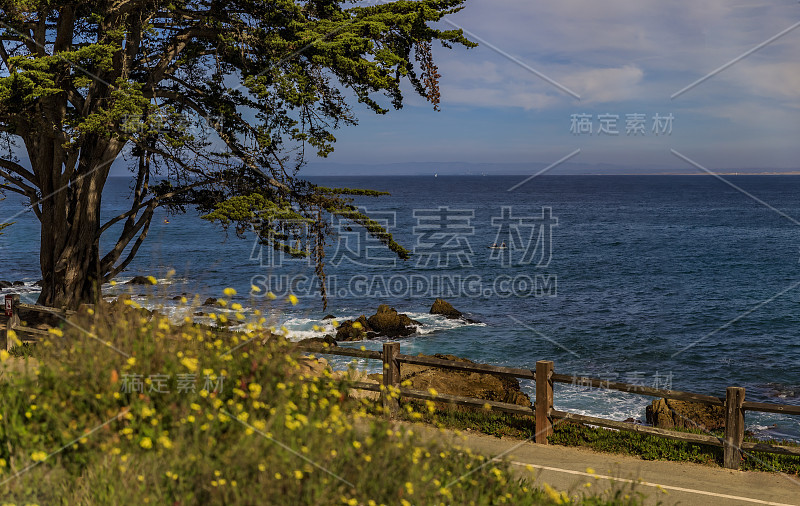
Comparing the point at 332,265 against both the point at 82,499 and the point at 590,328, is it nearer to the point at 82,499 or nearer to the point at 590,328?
the point at 590,328

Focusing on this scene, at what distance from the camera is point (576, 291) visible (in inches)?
1789

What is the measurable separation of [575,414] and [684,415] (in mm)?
9710

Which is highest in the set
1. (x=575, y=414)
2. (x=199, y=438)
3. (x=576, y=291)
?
(x=199, y=438)

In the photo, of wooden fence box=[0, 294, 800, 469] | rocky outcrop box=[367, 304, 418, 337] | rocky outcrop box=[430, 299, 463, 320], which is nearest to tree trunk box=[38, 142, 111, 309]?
wooden fence box=[0, 294, 800, 469]

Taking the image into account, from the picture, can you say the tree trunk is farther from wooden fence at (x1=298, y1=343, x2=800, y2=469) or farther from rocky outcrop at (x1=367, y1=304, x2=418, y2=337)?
rocky outcrop at (x1=367, y1=304, x2=418, y2=337)

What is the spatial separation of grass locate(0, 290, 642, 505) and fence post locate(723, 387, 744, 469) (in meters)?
A: 3.42

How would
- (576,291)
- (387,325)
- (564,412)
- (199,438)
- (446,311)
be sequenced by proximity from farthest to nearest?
1. (576,291)
2. (446,311)
3. (387,325)
4. (564,412)
5. (199,438)

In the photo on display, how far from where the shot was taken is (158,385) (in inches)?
229

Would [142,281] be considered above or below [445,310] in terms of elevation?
above

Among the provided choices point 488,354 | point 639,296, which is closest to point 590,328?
point 488,354

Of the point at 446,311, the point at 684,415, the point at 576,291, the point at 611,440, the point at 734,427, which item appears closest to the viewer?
the point at 734,427

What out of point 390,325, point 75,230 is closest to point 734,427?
point 75,230

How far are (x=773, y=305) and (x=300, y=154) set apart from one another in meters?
37.6

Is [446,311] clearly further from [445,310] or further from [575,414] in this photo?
[575,414]
